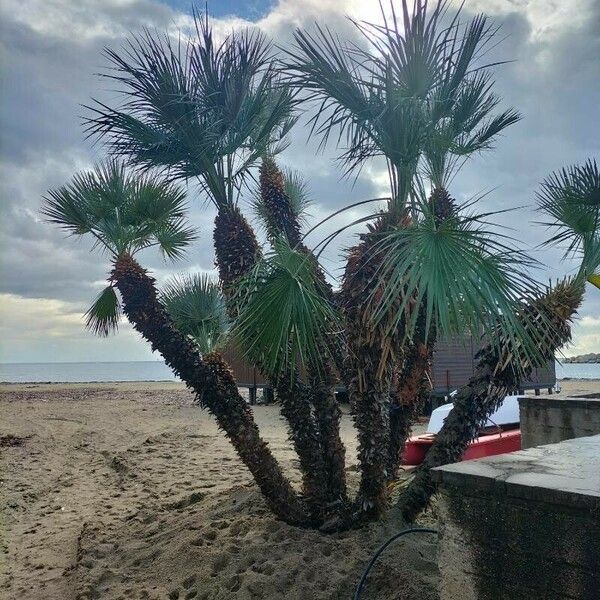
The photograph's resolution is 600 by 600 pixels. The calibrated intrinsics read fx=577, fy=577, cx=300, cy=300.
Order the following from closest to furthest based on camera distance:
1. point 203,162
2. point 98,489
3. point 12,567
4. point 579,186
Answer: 1. point 203,162
2. point 12,567
3. point 579,186
4. point 98,489

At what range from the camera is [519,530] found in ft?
9.70

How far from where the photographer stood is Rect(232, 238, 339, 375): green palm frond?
4.11m

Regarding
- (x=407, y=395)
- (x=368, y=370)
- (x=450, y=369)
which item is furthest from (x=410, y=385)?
(x=450, y=369)

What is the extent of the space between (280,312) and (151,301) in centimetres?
191

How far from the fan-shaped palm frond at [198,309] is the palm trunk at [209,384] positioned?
44.4 inches

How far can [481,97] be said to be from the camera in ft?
17.5

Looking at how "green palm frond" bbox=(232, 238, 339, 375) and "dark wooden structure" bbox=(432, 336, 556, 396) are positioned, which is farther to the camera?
"dark wooden structure" bbox=(432, 336, 556, 396)

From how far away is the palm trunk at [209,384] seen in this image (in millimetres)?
5258

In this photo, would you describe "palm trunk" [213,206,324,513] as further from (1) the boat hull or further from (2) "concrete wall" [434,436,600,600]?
(1) the boat hull

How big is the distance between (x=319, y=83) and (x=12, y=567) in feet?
17.5

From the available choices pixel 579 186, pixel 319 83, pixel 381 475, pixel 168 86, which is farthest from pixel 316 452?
pixel 579 186

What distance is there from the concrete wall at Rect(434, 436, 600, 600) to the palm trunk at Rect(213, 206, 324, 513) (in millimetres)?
2034

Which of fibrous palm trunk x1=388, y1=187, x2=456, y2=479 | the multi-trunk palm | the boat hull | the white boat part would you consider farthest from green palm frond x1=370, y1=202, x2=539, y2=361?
the white boat part

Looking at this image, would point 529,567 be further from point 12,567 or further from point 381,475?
point 12,567
